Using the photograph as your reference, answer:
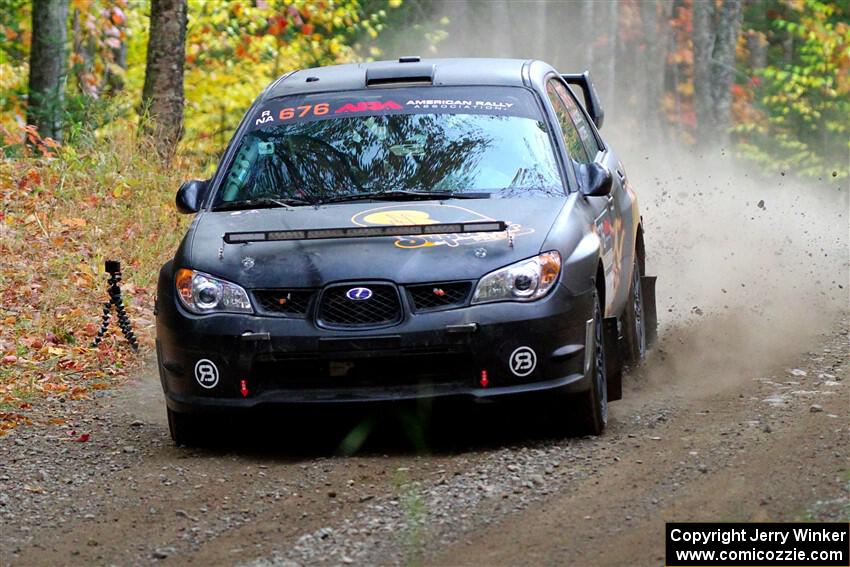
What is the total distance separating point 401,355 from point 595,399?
1.03 metres

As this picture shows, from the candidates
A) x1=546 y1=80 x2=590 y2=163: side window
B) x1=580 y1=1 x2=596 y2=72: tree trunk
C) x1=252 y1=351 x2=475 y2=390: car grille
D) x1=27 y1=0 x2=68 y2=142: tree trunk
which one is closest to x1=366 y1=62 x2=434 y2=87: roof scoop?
x1=546 y1=80 x2=590 y2=163: side window

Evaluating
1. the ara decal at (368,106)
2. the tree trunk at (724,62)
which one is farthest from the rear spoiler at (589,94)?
the tree trunk at (724,62)

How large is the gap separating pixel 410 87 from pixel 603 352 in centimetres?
194

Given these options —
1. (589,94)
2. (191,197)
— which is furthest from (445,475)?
(589,94)

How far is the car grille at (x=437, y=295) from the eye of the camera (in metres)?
6.97

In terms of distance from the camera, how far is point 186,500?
6555 mm

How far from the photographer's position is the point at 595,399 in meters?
7.34

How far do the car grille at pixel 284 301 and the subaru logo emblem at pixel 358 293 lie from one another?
170 mm

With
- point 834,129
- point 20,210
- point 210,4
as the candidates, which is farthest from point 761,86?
point 20,210

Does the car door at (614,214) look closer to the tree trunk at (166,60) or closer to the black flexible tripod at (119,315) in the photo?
the black flexible tripod at (119,315)

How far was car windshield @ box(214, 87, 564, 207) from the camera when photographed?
7930 millimetres

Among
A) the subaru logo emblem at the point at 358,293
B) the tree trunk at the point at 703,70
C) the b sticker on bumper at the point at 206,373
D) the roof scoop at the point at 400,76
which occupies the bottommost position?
the tree trunk at the point at 703,70

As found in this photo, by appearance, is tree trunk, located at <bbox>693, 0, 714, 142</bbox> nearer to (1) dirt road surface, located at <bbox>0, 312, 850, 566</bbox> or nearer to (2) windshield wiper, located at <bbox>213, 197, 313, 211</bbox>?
(1) dirt road surface, located at <bbox>0, 312, 850, 566</bbox>

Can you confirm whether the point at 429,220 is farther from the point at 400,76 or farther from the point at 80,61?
the point at 80,61
